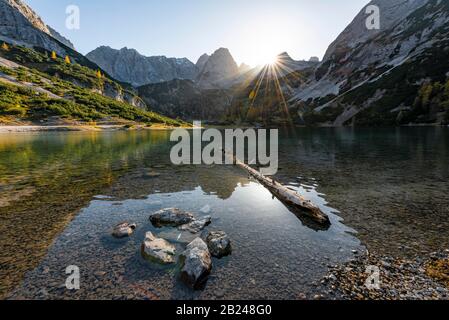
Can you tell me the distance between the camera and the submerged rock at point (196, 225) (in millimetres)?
11961

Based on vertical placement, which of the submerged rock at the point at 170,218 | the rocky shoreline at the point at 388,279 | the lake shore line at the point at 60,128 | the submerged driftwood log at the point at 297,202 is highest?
the lake shore line at the point at 60,128

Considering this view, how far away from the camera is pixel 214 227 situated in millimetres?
12477

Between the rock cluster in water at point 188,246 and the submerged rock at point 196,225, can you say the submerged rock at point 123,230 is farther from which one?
the submerged rock at point 196,225

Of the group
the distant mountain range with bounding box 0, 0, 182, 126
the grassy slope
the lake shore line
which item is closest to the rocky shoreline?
the lake shore line

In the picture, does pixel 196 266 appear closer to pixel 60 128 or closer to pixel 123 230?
pixel 123 230

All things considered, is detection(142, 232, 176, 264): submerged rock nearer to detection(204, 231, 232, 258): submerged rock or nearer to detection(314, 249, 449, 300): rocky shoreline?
detection(204, 231, 232, 258): submerged rock

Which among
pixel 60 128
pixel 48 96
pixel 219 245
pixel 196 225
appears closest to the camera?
pixel 219 245

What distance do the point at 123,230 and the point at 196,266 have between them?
197 inches

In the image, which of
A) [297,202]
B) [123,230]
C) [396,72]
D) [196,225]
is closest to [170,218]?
[196,225]

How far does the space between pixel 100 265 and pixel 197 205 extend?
758cm

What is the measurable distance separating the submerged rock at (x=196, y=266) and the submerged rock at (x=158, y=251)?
29.8 inches

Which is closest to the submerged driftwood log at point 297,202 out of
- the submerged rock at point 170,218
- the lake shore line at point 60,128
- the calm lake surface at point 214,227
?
the calm lake surface at point 214,227

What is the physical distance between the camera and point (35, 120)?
Result: 110 meters

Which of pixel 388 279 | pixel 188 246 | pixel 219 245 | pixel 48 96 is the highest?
pixel 48 96
